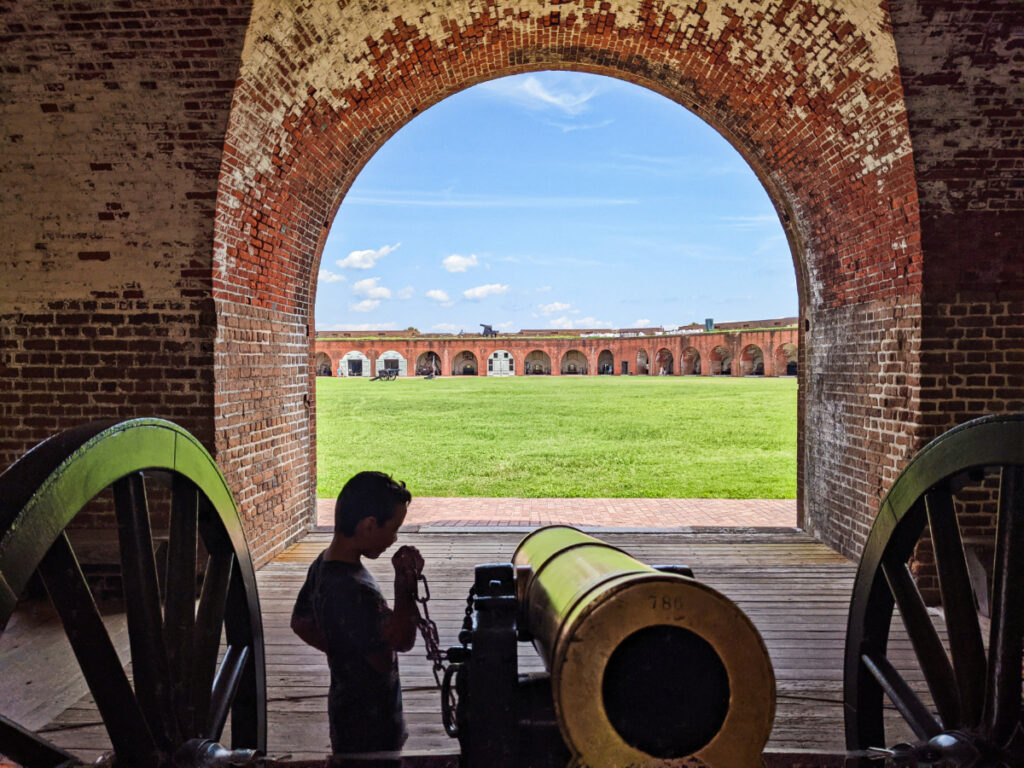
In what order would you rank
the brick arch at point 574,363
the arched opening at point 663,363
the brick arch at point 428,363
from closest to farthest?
1. the arched opening at point 663,363
2. the brick arch at point 428,363
3. the brick arch at point 574,363

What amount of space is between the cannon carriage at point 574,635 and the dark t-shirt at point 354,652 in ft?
1.01

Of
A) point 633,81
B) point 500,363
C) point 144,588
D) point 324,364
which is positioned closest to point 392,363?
point 324,364

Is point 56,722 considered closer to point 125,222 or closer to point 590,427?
point 125,222

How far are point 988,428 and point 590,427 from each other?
15735 mm

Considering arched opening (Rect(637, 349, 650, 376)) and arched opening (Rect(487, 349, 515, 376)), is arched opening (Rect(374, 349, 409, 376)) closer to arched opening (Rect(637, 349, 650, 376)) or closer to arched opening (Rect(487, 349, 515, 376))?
arched opening (Rect(487, 349, 515, 376))

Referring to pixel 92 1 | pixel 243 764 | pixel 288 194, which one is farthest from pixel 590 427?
pixel 243 764

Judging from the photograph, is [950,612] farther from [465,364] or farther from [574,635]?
[465,364]

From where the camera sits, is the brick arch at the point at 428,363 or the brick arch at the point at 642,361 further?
the brick arch at the point at 428,363

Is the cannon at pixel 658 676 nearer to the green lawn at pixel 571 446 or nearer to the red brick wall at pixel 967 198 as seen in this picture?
the red brick wall at pixel 967 198

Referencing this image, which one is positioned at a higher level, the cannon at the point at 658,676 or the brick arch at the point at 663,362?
the brick arch at the point at 663,362

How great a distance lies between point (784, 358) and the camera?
145ft

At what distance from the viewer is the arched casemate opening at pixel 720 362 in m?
48.9

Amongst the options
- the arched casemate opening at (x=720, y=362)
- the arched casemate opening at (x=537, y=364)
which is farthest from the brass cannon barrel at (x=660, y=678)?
the arched casemate opening at (x=537, y=364)

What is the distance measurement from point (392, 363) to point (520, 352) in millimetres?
11584
